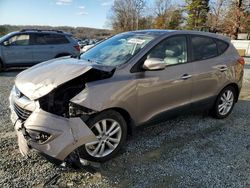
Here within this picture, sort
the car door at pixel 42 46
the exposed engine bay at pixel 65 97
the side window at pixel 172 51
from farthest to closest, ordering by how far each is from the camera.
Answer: the car door at pixel 42 46 → the side window at pixel 172 51 → the exposed engine bay at pixel 65 97

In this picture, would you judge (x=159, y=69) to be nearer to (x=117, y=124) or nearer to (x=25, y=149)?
(x=117, y=124)

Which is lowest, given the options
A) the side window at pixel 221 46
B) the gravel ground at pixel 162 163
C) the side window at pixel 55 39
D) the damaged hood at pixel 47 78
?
the gravel ground at pixel 162 163

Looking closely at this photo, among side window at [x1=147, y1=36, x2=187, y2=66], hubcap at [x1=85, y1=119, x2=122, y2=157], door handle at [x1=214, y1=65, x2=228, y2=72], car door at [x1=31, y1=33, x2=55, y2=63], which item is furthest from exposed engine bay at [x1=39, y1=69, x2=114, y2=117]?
car door at [x1=31, y1=33, x2=55, y2=63]

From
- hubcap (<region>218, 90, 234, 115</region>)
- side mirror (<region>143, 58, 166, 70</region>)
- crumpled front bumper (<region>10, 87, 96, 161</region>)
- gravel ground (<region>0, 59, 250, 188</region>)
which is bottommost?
gravel ground (<region>0, 59, 250, 188</region>)

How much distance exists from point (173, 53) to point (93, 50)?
132cm

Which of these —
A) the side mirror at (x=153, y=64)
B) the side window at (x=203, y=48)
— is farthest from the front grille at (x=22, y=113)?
the side window at (x=203, y=48)

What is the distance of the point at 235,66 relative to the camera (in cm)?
527

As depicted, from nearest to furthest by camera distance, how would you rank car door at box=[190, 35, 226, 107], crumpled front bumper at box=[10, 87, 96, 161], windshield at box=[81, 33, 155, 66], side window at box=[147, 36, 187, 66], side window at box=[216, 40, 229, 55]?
crumpled front bumper at box=[10, 87, 96, 161], windshield at box=[81, 33, 155, 66], side window at box=[147, 36, 187, 66], car door at box=[190, 35, 226, 107], side window at box=[216, 40, 229, 55]

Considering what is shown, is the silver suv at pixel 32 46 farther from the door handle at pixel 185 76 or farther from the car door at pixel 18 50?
the door handle at pixel 185 76

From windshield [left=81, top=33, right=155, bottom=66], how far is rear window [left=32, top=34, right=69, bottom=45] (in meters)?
7.57

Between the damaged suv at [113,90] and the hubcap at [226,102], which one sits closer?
the damaged suv at [113,90]

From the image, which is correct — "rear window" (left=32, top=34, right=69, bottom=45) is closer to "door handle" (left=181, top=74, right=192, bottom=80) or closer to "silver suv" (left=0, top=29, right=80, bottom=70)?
"silver suv" (left=0, top=29, right=80, bottom=70)

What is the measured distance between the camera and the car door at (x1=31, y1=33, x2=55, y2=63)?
1143 centimetres

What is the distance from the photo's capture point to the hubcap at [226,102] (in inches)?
207
